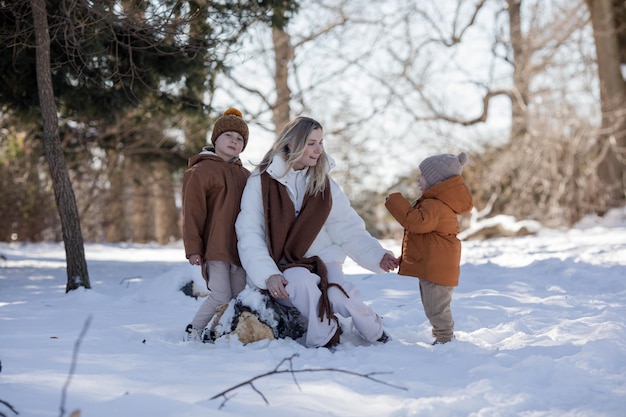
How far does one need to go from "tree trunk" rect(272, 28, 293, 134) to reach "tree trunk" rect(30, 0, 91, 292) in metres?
8.19

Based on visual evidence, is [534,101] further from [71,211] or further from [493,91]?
[71,211]

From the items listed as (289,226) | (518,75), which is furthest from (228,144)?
(518,75)

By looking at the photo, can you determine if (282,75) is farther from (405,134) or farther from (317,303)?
(317,303)

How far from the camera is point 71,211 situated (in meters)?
5.42

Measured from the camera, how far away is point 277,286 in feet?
10.9

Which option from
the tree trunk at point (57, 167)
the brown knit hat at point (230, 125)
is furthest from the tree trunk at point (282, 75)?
the brown knit hat at point (230, 125)

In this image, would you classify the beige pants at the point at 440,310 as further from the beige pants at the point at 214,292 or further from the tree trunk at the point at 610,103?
the tree trunk at the point at 610,103

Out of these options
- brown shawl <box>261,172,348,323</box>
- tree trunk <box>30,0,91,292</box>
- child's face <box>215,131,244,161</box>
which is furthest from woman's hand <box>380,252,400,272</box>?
tree trunk <box>30,0,91,292</box>

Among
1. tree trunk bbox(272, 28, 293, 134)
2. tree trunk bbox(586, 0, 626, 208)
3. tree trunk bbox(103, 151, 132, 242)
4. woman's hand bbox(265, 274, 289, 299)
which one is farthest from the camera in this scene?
tree trunk bbox(103, 151, 132, 242)

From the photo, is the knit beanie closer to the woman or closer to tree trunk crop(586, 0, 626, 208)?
the woman

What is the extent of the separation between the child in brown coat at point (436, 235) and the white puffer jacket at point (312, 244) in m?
0.25

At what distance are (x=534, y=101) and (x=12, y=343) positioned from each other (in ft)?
41.4

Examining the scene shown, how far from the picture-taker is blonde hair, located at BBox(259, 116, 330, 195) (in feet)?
11.7

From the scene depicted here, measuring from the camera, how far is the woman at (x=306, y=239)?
3352 mm
